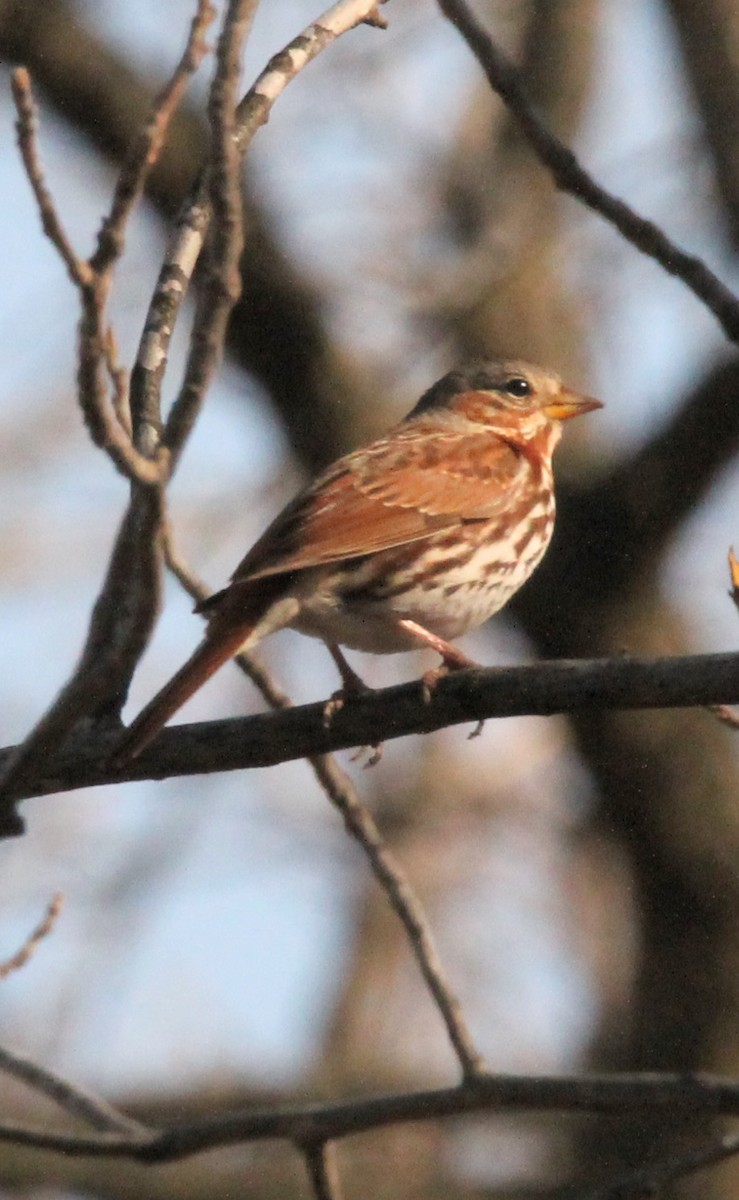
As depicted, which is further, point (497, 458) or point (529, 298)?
point (529, 298)

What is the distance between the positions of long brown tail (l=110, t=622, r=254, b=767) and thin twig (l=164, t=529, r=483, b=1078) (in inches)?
5.0

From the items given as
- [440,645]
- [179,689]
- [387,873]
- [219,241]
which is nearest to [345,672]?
[440,645]

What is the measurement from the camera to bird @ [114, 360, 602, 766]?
15.7 feet

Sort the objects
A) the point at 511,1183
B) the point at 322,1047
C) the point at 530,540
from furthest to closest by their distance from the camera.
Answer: the point at 322,1047 < the point at 511,1183 < the point at 530,540

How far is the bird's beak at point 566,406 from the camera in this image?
669cm

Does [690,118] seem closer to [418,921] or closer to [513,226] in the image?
[513,226]

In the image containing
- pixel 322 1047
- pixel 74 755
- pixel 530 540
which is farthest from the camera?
pixel 322 1047

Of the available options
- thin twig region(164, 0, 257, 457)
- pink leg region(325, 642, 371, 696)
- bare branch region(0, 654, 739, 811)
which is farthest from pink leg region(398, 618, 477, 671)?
thin twig region(164, 0, 257, 457)

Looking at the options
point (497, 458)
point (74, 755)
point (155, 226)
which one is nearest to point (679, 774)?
point (497, 458)

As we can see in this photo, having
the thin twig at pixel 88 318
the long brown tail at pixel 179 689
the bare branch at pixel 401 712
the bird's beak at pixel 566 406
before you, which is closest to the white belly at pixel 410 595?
the long brown tail at pixel 179 689

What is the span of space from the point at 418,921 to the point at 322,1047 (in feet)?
20.7

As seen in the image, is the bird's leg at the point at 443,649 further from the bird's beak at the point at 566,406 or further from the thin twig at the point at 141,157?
the thin twig at the point at 141,157

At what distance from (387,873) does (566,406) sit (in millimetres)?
2671

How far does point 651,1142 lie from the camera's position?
8148mm
